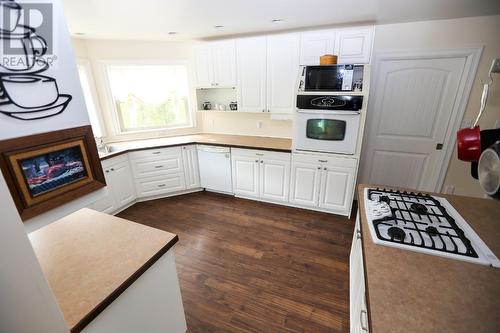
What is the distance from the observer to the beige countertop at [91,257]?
85 cm

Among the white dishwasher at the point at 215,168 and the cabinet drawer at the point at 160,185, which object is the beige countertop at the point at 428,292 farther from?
the cabinet drawer at the point at 160,185

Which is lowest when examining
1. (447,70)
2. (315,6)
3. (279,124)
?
(279,124)

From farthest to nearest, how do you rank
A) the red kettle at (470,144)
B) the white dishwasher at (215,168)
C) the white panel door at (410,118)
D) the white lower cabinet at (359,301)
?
the white dishwasher at (215,168) → the white panel door at (410,118) → the red kettle at (470,144) → the white lower cabinet at (359,301)

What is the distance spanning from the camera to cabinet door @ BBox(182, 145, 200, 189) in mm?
3490

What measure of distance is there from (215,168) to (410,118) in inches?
108

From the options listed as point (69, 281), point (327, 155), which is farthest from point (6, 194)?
point (327, 155)

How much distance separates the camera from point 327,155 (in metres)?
2.79

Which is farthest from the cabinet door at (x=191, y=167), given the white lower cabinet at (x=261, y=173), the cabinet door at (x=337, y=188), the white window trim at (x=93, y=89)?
the cabinet door at (x=337, y=188)

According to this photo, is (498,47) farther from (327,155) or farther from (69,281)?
(69,281)

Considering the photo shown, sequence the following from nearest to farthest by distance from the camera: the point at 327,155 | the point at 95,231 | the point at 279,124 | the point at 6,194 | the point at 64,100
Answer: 1. the point at 6,194
2. the point at 64,100
3. the point at 95,231
4. the point at 327,155
5. the point at 279,124

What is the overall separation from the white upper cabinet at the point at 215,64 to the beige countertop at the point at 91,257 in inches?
102

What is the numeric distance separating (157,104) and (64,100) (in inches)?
125

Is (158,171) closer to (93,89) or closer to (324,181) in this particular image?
(93,89)

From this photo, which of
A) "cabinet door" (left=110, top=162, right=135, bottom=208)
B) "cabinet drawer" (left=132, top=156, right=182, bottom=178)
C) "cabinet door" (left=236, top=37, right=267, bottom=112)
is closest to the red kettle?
"cabinet door" (left=236, top=37, right=267, bottom=112)
